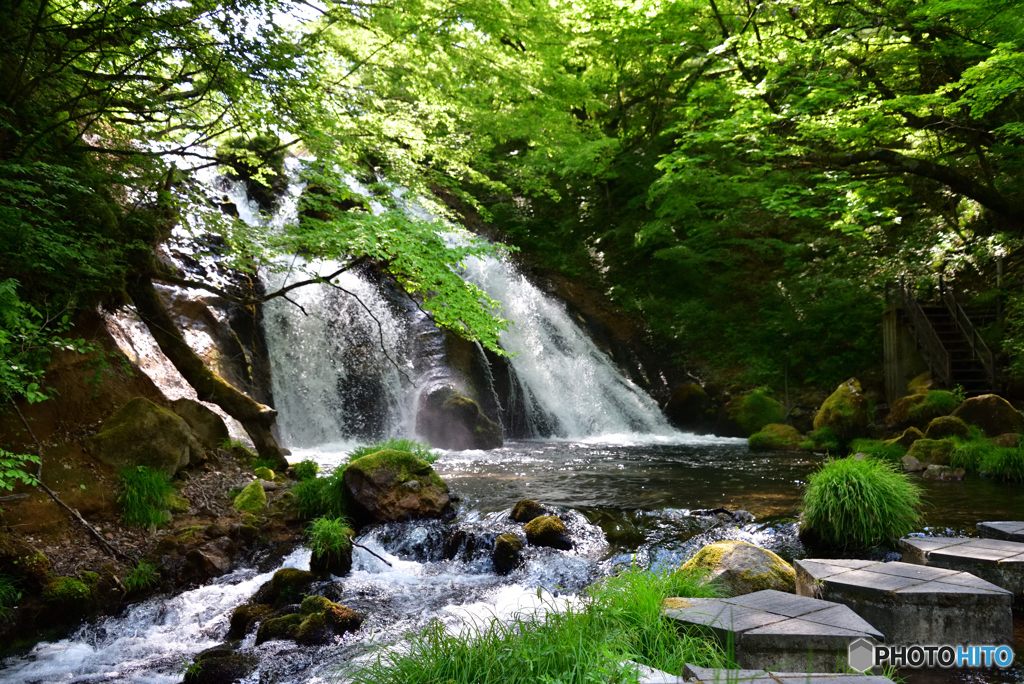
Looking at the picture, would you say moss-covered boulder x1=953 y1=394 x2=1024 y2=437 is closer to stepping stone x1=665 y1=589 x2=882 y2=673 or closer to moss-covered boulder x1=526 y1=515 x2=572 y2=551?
moss-covered boulder x1=526 y1=515 x2=572 y2=551

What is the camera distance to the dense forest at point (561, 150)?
19.9 ft

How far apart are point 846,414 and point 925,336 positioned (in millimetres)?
3087

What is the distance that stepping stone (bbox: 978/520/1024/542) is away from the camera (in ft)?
16.2

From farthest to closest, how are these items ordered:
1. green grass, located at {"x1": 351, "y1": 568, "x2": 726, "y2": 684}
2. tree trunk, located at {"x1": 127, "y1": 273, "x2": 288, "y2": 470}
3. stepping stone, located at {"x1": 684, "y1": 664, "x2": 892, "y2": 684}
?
1. tree trunk, located at {"x1": 127, "y1": 273, "x2": 288, "y2": 470}
2. green grass, located at {"x1": 351, "y1": 568, "x2": 726, "y2": 684}
3. stepping stone, located at {"x1": 684, "y1": 664, "x2": 892, "y2": 684}

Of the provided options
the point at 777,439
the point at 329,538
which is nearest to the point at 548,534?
the point at 329,538

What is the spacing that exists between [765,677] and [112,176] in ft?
24.8

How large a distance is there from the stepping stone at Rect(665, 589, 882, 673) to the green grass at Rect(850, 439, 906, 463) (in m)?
8.39

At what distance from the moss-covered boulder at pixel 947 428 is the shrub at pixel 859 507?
5662 mm

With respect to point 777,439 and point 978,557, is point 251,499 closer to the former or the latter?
point 978,557

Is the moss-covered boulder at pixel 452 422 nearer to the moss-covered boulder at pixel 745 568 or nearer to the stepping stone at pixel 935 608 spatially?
the moss-covered boulder at pixel 745 568

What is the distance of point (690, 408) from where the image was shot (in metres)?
16.9

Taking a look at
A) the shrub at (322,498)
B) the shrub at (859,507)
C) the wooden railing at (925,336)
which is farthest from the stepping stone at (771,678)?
the wooden railing at (925,336)

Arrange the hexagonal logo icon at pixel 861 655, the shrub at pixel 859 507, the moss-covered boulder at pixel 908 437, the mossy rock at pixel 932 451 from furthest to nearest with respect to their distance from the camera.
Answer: the moss-covered boulder at pixel 908 437 → the mossy rock at pixel 932 451 → the shrub at pixel 859 507 → the hexagonal logo icon at pixel 861 655

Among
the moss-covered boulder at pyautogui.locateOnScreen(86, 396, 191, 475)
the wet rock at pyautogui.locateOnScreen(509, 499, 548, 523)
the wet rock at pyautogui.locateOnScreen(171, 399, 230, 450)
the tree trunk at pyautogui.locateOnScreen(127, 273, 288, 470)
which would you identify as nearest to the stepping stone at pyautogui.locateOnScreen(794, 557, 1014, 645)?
the wet rock at pyautogui.locateOnScreen(509, 499, 548, 523)
